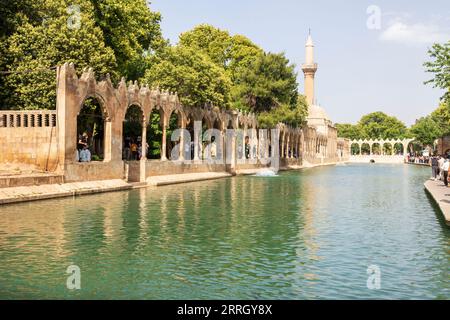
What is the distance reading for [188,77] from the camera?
38.9m

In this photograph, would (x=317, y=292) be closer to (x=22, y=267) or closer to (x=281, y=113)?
(x=22, y=267)

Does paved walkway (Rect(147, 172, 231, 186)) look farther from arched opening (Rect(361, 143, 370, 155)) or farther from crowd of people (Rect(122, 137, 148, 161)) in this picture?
arched opening (Rect(361, 143, 370, 155))

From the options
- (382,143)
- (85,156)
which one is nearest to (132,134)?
(85,156)

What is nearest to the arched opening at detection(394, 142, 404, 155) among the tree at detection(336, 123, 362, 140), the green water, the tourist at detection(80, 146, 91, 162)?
the tree at detection(336, 123, 362, 140)

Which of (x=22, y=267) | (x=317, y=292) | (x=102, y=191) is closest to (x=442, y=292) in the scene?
(x=317, y=292)

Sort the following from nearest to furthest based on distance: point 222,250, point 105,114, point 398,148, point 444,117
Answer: point 222,250, point 105,114, point 444,117, point 398,148

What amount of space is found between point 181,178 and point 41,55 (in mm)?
10425

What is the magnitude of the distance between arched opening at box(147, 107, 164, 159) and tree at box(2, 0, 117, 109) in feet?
32.5

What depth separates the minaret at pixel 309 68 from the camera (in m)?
112

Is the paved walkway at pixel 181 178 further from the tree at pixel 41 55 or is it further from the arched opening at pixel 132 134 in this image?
the tree at pixel 41 55

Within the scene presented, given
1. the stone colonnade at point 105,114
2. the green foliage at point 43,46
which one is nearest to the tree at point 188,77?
the stone colonnade at point 105,114

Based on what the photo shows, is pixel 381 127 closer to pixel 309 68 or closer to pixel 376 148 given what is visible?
pixel 376 148

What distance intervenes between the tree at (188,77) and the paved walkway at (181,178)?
494 centimetres
